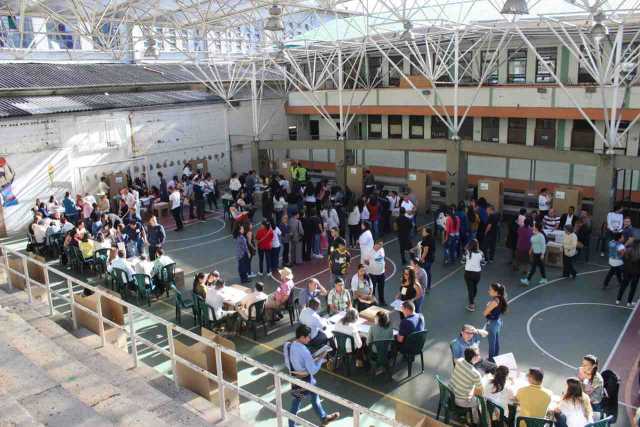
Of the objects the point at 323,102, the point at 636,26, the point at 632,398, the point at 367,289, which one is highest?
the point at 636,26

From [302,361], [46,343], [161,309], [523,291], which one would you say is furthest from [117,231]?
[523,291]

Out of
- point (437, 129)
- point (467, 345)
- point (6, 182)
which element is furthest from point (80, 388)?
point (437, 129)

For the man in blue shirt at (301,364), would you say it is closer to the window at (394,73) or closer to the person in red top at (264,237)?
the person in red top at (264,237)

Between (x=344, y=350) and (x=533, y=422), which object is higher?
(x=533, y=422)

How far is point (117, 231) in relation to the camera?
15898 millimetres

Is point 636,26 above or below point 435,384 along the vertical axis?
above

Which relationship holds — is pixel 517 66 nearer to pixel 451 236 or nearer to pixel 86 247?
pixel 451 236

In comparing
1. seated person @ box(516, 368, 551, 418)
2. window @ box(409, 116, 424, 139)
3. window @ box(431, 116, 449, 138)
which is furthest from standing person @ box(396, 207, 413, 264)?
window @ box(409, 116, 424, 139)

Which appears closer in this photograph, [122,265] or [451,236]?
[122,265]

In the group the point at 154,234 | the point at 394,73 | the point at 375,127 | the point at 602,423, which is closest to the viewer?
the point at 602,423

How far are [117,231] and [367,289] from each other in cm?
779

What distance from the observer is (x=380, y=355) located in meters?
9.84

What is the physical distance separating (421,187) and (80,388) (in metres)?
16.8

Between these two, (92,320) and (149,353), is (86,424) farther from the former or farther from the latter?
(149,353)
